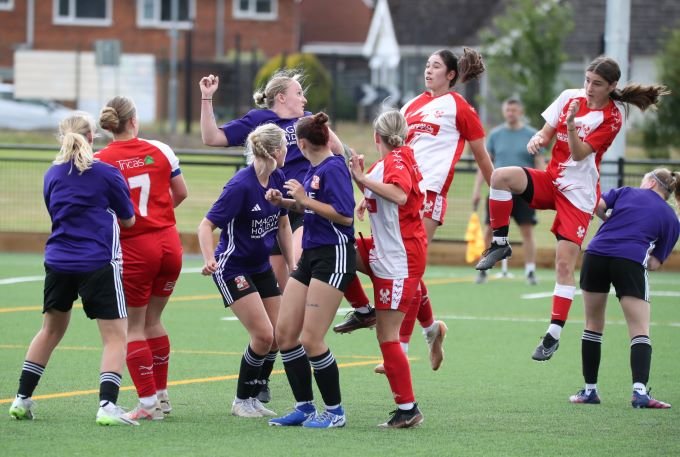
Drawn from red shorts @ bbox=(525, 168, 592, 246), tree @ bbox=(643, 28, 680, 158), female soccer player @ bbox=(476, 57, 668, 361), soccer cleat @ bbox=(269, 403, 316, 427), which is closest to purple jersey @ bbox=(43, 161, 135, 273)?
soccer cleat @ bbox=(269, 403, 316, 427)

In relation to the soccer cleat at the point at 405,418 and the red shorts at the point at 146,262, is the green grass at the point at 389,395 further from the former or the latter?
the red shorts at the point at 146,262

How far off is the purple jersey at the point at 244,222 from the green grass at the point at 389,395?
107cm

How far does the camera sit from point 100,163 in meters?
8.38

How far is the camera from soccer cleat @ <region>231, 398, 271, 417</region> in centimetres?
904

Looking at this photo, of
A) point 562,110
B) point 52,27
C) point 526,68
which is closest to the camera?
point 562,110

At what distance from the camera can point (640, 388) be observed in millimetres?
9609

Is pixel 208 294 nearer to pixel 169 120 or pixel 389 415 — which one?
pixel 389 415

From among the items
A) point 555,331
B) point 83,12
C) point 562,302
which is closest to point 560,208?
point 562,302

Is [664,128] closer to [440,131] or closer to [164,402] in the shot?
[440,131]

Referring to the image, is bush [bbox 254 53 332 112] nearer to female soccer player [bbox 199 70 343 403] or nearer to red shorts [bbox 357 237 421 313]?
female soccer player [bbox 199 70 343 403]

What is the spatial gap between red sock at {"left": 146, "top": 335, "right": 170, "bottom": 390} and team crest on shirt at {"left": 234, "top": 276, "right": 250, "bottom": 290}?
77 cm

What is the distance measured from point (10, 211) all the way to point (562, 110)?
45.3ft

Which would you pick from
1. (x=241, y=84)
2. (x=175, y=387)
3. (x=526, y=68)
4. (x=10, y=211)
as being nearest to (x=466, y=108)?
(x=175, y=387)

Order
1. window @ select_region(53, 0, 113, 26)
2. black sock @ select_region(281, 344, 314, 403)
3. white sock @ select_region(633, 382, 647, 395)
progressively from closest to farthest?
black sock @ select_region(281, 344, 314, 403) < white sock @ select_region(633, 382, 647, 395) < window @ select_region(53, 0, 113, 26)
